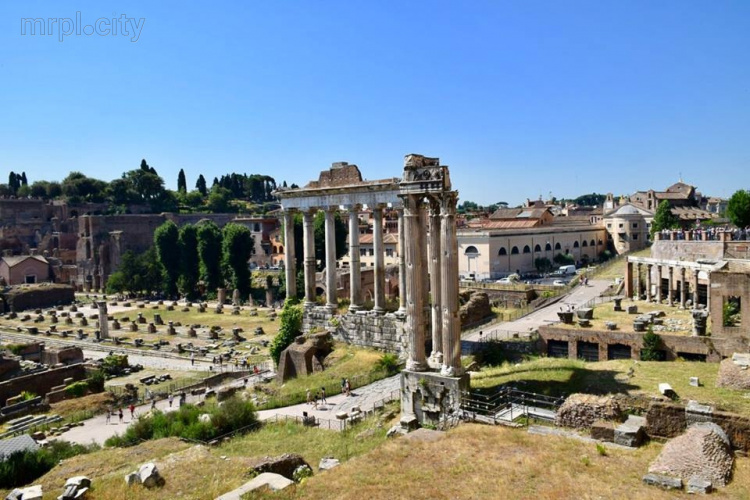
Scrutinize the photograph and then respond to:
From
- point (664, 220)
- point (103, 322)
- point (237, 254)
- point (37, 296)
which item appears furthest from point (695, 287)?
point (37, 296)

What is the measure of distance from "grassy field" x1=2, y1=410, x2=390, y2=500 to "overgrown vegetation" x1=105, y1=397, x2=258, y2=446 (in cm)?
75

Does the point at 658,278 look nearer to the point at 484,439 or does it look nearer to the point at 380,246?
the point at 380,246

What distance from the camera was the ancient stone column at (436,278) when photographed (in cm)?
1759

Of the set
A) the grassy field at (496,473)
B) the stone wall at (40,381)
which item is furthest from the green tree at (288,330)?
the grassy field at (496,473)

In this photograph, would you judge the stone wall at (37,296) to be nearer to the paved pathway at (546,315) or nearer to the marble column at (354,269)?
the marble column at (354,269)

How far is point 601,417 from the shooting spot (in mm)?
14391

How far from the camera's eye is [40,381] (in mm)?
31703

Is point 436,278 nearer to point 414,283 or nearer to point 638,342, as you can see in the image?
point 414,283

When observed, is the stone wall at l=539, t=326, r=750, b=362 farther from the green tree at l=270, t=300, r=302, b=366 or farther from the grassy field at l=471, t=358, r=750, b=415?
the green tree at l=270, t=300, r=302, b=366

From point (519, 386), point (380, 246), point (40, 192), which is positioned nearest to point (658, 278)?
point (380, 246)

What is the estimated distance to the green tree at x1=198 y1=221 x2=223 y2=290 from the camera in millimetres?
66062

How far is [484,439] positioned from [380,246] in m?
15.7

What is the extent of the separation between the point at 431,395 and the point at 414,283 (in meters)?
3.35

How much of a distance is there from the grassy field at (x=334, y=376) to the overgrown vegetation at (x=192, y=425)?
3.17m
